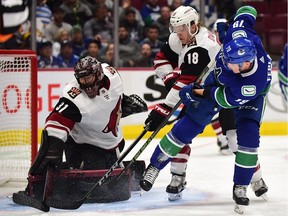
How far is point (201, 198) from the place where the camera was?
430 centimetres

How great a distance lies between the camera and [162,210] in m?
3.96

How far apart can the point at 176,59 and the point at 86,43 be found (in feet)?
9.68

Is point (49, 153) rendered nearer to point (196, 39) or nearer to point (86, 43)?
point (196, 39)

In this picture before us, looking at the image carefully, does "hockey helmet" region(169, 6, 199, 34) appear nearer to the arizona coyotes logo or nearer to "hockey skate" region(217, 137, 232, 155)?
Result: the arizona coyotes logo

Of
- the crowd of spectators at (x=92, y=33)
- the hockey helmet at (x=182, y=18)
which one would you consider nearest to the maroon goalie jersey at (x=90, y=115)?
the hockey helmet at (x=182, y=18)

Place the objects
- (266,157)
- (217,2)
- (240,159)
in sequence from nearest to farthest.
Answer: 1. (240,159)
2. (266,157)
3. (217,2)

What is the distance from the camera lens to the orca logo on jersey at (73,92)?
4.00 m

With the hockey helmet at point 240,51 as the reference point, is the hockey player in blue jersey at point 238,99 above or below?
below

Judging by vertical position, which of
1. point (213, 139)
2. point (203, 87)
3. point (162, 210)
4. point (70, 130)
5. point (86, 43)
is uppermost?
point (203, 87)

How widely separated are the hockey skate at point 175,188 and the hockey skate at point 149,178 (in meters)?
0.20

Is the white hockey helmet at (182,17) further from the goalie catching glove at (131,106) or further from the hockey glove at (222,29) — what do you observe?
the goalie catching glove at (131,106)

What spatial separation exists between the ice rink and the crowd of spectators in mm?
1648

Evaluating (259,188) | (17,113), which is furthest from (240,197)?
(17,113)

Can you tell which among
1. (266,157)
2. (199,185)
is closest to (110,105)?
(199,185)
